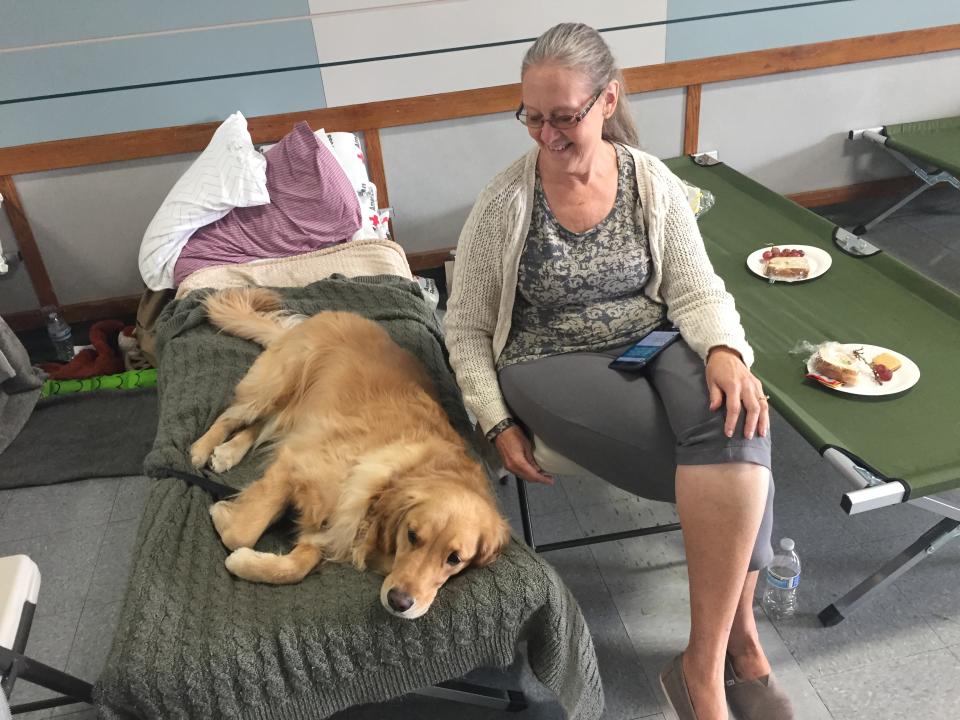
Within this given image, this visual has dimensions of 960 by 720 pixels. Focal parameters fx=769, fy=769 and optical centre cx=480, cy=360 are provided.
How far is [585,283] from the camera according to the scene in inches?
64.7

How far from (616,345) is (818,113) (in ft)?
8.00

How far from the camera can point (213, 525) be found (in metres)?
1.64

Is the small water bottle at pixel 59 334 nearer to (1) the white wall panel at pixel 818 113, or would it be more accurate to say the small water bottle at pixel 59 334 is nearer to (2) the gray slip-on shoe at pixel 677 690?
(2) the gray slip-on shoe at pixel 677 690

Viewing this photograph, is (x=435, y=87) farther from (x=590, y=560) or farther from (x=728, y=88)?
(x=590, y=560)

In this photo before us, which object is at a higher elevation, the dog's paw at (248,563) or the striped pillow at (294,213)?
the striped pillow at (294,213)

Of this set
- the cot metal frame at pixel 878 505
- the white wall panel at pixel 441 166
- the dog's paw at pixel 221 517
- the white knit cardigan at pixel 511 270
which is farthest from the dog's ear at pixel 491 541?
the white wall panel at pixel 441 166

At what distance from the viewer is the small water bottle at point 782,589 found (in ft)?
6.06

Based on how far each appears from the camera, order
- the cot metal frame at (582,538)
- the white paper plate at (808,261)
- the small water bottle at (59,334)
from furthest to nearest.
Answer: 1. the small water bottle at (59,334)
2. the white paper plate at (808,261)
3. the cot metal frame at (582,538)

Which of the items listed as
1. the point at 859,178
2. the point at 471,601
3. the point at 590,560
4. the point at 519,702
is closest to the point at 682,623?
the point at 590,560

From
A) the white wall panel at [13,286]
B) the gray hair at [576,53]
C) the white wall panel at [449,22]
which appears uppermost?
the gray hair at [576,53]

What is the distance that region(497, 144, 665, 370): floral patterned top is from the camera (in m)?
1.63

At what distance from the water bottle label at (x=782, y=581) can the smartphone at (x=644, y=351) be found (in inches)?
27.3

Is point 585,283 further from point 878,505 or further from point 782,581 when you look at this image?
point 782,581

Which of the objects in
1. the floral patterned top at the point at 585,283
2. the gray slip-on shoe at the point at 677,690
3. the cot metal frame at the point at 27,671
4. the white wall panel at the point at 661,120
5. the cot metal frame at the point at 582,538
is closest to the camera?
the cot metal frame at the point at 27,671
